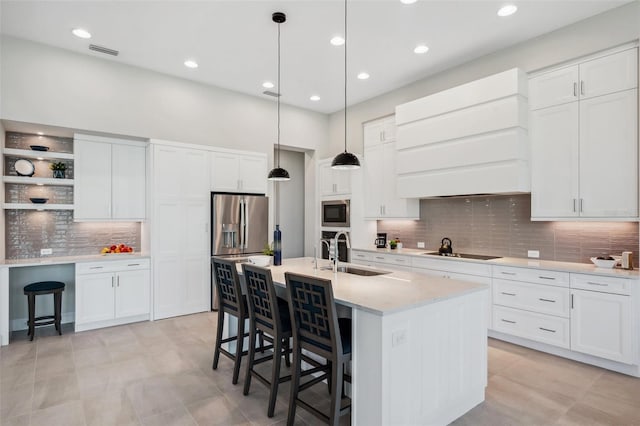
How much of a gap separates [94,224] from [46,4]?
269 cm

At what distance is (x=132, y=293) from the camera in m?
4.59

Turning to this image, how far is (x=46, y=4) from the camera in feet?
11.1

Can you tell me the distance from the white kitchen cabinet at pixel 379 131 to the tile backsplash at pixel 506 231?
1.18 m

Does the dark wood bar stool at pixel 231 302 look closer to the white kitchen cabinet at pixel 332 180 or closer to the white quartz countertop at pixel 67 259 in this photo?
the white quartz countertop at pixel 67 259

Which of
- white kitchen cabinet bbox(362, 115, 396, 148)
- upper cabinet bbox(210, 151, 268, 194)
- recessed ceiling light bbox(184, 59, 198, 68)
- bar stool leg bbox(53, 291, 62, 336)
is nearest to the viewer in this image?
bar stool leg bbox(53, 291, 62, 336)

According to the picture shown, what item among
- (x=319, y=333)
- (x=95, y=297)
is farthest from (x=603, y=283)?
(x=95, y=297)

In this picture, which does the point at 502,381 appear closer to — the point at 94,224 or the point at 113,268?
the point at 113,268

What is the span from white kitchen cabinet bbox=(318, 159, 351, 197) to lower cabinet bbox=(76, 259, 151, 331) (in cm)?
317

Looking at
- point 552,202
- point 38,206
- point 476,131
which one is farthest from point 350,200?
point 38,206

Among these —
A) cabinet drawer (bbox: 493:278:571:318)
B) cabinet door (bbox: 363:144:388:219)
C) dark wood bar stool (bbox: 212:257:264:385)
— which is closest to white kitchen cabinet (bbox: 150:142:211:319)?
dark wood bar stool (bbox: 212:257:264:385)

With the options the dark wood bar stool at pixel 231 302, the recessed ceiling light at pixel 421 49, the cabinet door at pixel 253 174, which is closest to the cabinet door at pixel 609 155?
the recessed ceiling light at pixel 421 49

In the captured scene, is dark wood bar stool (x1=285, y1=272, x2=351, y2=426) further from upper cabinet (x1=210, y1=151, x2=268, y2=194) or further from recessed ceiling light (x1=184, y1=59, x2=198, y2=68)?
recessed ceiling light (x1=184, y1=59, x2=198, y2=68)

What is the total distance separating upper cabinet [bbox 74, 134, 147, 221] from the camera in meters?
4.55

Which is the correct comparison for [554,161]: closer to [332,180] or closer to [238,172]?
[332,180]
